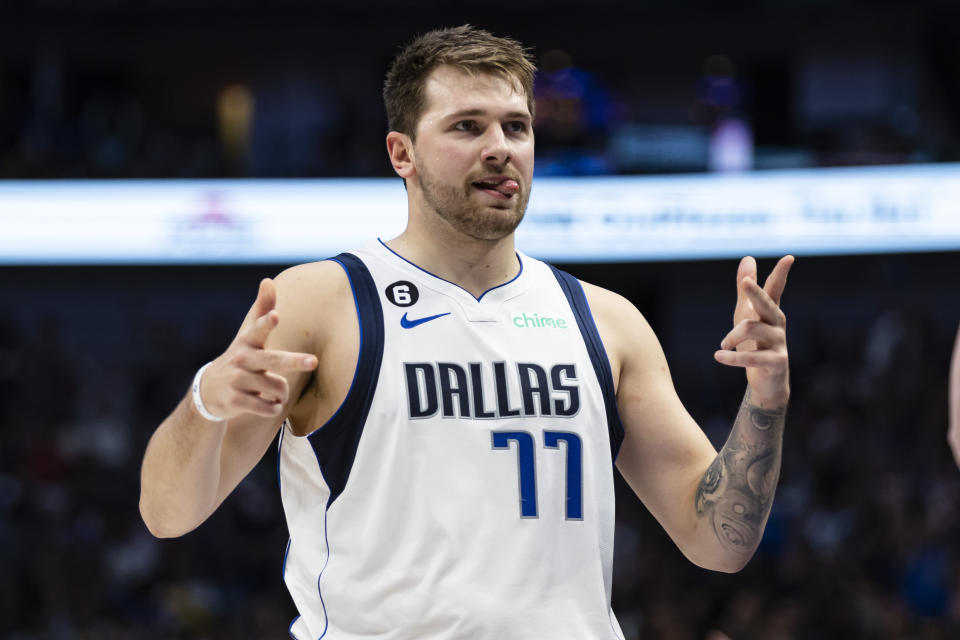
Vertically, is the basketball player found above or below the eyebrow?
below

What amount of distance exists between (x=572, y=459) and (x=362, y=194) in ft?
30.4

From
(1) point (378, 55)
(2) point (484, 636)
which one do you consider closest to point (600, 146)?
(1) point (378, 55)

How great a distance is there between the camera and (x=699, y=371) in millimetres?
14625

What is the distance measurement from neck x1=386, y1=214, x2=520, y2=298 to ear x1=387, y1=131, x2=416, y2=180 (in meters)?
0.15

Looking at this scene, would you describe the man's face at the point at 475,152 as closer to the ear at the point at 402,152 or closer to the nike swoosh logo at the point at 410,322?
the ear at the point at 402,152

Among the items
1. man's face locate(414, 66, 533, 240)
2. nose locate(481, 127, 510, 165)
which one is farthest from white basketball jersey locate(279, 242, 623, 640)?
nose locate(481, 127, 510, 165)

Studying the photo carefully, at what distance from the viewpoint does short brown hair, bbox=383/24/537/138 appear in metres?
3.27

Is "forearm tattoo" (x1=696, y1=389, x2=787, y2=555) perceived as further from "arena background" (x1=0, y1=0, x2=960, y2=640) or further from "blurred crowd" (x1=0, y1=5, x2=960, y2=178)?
"blurred crowd" (x1=0, y1=5, x2=960, y2=178)

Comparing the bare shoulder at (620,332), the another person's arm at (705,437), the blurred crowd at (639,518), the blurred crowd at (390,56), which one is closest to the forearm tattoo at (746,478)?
the another person's arm at (705,437)

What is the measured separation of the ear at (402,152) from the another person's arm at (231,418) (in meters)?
0.48

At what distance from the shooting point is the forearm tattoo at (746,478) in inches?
121

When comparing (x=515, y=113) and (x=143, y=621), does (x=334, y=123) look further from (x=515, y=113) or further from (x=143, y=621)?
(x=515, y=113)

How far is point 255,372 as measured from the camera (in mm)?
2621

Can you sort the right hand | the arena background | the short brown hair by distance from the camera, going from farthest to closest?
the arena background → the short brown hair → the right hand
